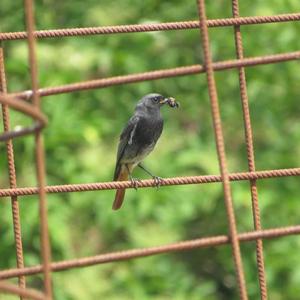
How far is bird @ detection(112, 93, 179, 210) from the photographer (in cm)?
705

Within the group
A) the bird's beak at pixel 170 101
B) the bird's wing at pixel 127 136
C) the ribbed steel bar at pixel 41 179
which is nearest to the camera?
the ribbed steel bar at pixel 41 179

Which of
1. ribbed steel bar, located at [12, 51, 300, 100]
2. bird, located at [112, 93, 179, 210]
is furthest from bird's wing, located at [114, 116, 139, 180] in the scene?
ribbed steel bar, located at [12, 51, 300, 100]

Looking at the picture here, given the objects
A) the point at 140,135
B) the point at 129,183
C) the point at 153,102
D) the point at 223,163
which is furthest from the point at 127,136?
the point at 223,163

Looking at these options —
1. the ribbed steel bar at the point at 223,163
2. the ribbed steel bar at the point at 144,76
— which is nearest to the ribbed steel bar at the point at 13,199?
the ribbed steel bar at the point at 144,76

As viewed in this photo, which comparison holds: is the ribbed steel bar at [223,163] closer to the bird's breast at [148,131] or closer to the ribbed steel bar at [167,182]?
the ribbed steel bar at [167,182]

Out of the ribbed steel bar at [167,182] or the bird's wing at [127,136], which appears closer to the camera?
the ribbed steel bar at [167,182]

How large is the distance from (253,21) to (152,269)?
442cm

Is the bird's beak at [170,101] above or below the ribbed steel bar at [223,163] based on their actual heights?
above

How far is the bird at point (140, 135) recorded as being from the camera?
7051mm

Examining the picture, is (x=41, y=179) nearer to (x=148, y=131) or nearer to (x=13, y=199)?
(x=13, y=199)

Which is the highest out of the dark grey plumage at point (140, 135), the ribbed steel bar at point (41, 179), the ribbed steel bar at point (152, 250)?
the dark grey plumage at point (140, 135)

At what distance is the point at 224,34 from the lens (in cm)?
956

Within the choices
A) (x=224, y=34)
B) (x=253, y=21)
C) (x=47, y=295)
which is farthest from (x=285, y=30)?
(x=47, y=295)

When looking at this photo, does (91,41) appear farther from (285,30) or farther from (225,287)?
(225,287)
